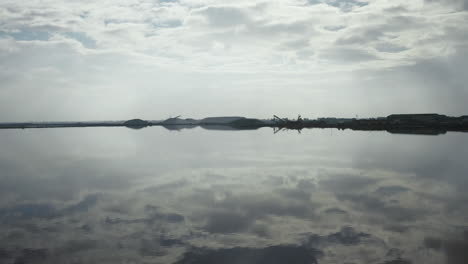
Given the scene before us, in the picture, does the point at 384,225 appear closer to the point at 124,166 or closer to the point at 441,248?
the point at 441,248

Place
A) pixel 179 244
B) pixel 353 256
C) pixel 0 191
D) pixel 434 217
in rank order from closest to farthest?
pixel 353 256
pixel 179 244
pixel 434 217
pixel 0 191

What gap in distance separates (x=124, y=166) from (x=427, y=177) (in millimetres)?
23647

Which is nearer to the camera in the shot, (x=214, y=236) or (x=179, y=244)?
(x=179, y=244)

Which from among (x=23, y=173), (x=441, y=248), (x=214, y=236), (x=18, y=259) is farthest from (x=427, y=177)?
(x=23, y=173)

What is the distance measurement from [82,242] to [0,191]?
1215 centimetres

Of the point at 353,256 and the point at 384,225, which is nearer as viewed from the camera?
the point at 353,256

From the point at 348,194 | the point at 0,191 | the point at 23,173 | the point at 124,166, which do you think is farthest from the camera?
the point at 124,166

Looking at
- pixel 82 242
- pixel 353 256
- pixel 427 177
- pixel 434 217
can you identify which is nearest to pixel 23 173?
pixel 82 242

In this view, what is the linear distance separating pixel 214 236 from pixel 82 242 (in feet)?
14.1

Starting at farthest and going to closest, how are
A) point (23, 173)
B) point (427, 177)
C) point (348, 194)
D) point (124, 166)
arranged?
point (124, 166) → point (23, 173) → point (427, 177) → point (348, 194)

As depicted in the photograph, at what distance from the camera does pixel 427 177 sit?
2072 centimetres

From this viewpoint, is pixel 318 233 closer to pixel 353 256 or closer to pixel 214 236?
pixel 353 256

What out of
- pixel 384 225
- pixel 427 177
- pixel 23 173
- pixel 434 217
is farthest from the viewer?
pixel 23 173

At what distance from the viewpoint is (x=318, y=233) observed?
1055cm
